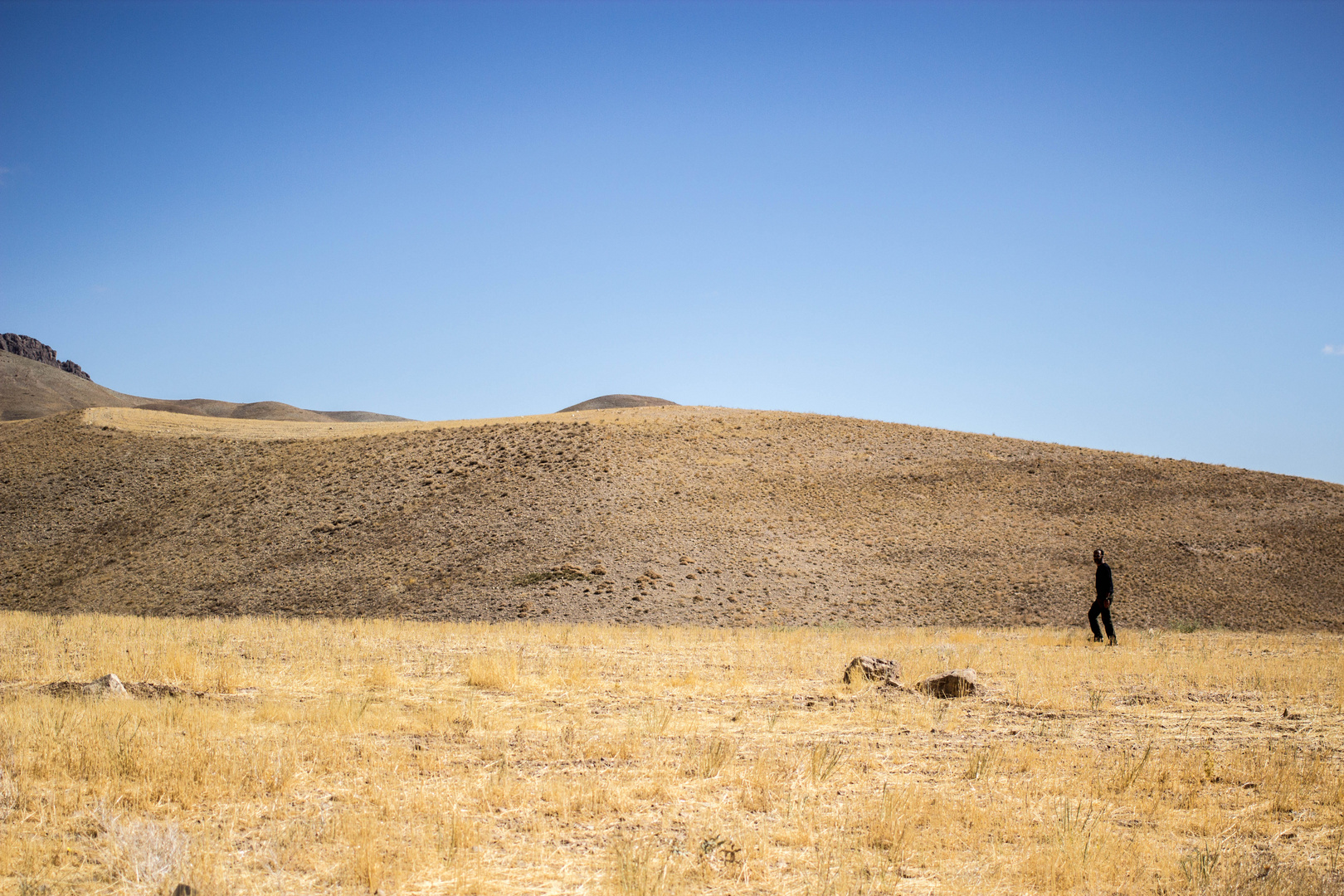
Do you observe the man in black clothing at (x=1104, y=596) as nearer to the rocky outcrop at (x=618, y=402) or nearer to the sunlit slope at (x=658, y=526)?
the sunlit slope at (x=658, y=526)

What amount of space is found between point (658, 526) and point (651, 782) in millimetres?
29577

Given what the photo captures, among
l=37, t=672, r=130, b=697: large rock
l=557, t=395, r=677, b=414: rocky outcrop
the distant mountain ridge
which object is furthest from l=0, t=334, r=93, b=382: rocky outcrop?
l=37, t=672, r=130, b=697: large rock

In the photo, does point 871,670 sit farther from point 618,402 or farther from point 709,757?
point 618,402

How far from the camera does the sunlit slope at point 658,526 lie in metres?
32.0

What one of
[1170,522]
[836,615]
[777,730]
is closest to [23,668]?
[777,730]

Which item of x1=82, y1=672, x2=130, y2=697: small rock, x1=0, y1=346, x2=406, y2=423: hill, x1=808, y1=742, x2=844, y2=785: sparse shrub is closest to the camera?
x1=808, y1=742, x2=844, y2=785: sparse shrub

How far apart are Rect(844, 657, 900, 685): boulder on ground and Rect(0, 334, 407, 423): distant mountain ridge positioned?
123 m

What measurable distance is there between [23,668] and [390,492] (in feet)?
103

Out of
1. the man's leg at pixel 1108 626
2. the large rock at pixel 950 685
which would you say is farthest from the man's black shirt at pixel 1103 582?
the large rock at pixel 950 685

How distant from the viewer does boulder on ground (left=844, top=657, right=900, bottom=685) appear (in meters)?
13.5

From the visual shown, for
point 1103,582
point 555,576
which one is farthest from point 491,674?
point 555,576

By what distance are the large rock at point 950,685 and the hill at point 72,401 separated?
114606mm

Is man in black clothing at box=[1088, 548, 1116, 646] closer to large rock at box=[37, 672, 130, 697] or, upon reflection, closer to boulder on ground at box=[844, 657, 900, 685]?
boulder on ground at box=[844, 657, 900, 685]

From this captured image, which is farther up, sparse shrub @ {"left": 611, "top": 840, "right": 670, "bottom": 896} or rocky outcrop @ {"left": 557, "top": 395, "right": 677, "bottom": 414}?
rocky outcrop @ {"left": 557, "top": 395, "right": 677, "bottom": 414}
